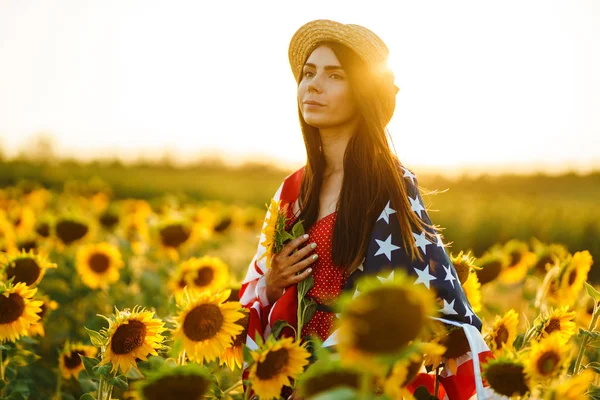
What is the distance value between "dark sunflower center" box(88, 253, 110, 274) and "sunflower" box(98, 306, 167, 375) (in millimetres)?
1912

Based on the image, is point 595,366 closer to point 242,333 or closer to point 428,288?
point 428,288

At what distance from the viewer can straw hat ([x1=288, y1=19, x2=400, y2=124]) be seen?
233cm

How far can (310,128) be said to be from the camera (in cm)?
258

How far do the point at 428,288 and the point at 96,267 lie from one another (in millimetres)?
2287

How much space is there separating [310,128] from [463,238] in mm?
6183

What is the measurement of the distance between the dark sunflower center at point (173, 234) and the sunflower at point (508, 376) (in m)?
2.79

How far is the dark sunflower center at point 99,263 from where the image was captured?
12.1 feet

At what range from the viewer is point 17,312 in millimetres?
2072

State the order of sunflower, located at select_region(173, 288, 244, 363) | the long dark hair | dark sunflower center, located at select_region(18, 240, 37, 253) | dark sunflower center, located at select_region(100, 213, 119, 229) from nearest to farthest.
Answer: sunflower, located at select_region(173, 288, 244, 363) < the long dark hair < dark sunflower center, located at select_region(18, 240, 37, 253) < dark sunflower center, located at select_region(100, 213, 119, 229)

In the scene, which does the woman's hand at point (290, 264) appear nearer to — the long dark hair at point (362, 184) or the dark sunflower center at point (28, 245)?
the long dark hair at point (362, 184)

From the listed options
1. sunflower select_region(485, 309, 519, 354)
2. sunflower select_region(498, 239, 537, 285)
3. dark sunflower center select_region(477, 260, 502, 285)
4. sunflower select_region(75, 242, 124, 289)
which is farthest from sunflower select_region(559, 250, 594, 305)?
sunflower select_region(75, 242, 124, 289)

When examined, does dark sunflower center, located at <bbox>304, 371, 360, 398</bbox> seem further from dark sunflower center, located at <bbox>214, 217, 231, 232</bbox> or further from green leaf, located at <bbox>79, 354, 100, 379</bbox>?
dark sunflower center, located at <bbox>214, 217, 231, 232</bbox>

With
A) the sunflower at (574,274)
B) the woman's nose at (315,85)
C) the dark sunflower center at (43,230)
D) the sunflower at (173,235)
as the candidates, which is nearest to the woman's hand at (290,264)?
the woman's nose at (315,85)

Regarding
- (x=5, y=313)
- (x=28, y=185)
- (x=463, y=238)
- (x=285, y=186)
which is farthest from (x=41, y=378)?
(x=463, y=238)
